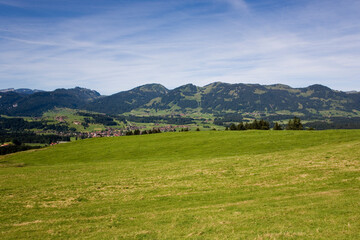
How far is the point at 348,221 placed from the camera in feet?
44.5

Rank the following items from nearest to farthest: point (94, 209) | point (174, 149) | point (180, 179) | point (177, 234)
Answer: point (177, 234)
point (94, 209)
point (180, 179)
point (174, 149)

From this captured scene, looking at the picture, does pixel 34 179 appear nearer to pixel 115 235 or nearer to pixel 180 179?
pixel 180 179

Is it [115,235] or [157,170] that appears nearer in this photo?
[115,235]

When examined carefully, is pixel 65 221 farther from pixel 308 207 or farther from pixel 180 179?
pixel 308 207

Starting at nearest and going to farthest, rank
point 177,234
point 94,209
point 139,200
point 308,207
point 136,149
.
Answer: point 177,234 → point 308,207 → point 94,209 → point 139,200 → point 136,149

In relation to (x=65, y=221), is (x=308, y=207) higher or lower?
higher

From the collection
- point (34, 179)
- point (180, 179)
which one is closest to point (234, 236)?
point (180, 179)

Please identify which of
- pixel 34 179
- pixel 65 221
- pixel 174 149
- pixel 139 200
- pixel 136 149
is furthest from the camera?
pixel 136 149

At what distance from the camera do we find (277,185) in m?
22.3

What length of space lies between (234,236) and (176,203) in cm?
767

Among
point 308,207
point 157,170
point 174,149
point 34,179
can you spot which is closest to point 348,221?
point 308,207

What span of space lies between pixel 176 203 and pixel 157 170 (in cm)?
1410

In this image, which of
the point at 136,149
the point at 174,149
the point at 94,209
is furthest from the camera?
the point at 136,149

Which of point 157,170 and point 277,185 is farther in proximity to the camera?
point 157,170
